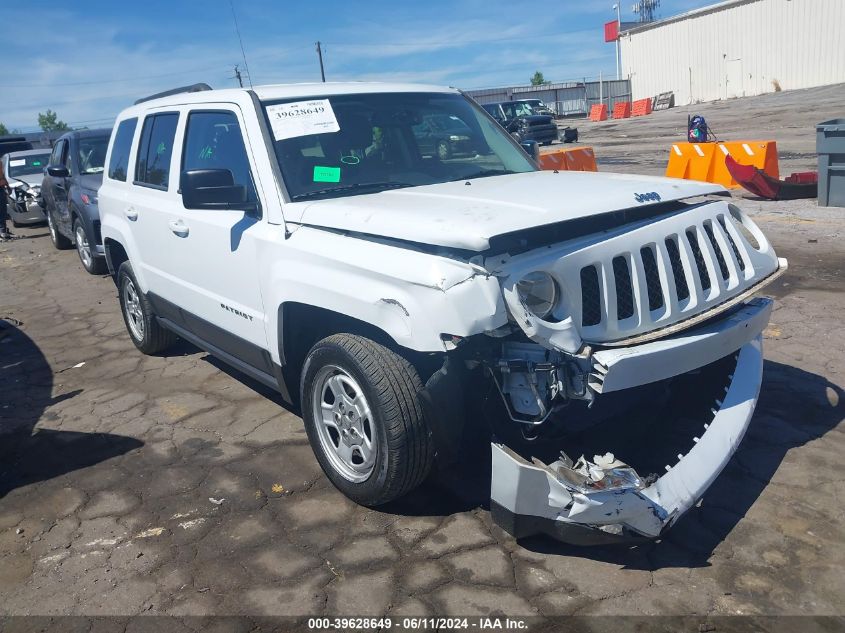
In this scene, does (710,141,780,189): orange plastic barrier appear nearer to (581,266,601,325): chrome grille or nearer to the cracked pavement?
the cracked pavement

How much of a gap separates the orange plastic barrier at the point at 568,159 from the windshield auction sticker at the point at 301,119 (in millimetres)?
8414

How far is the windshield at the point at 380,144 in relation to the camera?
3889 millimetres

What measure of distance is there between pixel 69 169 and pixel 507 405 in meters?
9.25

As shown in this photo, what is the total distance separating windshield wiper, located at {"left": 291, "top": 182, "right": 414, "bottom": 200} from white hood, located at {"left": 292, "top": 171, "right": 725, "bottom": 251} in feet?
0.34

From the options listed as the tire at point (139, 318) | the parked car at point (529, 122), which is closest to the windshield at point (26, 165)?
the tire at point (139, 318)

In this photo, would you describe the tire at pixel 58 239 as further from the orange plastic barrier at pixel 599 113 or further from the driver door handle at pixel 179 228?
the orange plastic barrier at pixel 599 113

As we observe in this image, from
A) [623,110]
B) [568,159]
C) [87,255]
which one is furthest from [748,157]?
[623,110]

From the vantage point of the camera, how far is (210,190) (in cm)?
371

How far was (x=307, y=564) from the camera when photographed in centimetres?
320

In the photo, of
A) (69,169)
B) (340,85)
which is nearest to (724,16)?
(69,169)

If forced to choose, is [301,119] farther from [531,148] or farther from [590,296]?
[590,296]

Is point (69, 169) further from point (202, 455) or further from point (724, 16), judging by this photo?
point (724, 16)

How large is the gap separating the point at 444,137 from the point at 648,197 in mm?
1568

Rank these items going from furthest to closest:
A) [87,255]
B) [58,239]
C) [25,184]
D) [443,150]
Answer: [25,184] → [58,239] → [87,255] → [443,150]
